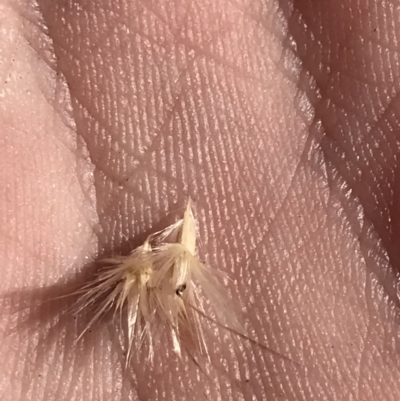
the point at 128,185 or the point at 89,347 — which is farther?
the point at 128,185

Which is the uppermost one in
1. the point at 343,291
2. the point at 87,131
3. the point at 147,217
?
the point at 87,131

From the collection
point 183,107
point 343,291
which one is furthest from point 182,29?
point 343,291

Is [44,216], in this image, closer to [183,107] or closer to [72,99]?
[72,99]

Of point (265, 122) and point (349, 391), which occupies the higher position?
point (265, 122)

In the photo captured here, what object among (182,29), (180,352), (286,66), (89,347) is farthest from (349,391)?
(182,29)
